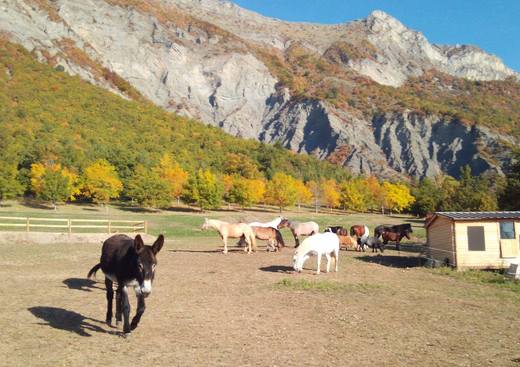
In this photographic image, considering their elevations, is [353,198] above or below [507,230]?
above

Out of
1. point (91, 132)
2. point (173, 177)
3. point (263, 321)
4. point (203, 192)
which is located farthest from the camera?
point (91, 132)

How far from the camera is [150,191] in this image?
7694 centimetres

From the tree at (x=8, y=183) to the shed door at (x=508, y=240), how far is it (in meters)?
69.0

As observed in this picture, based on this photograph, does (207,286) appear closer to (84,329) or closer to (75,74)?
(84,329)

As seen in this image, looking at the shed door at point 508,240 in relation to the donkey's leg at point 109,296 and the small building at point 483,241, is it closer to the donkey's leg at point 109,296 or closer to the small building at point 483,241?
the small building at point 483,241

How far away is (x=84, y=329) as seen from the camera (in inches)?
378

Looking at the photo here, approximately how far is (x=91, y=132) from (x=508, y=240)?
364 ft

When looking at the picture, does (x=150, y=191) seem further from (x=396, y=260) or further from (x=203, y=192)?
(x=396, y=260)

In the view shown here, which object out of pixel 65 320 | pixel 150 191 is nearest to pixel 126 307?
pixel 65 320

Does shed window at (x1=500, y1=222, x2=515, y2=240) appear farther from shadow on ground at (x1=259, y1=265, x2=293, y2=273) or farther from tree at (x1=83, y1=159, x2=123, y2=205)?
tree at (x1=83, y1=159, x2=123, y2=205)

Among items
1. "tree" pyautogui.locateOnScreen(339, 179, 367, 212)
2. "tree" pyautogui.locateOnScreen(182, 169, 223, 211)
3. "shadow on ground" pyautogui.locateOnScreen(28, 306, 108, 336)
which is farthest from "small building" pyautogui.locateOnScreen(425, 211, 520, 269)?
"tree" pyautogui.locateOnScreen(339, 179, 367, 212)

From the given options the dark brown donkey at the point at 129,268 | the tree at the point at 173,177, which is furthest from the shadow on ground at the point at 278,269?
the tree at the point at 173,177

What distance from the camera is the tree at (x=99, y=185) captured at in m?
74.5

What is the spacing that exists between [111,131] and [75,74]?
197 feet
